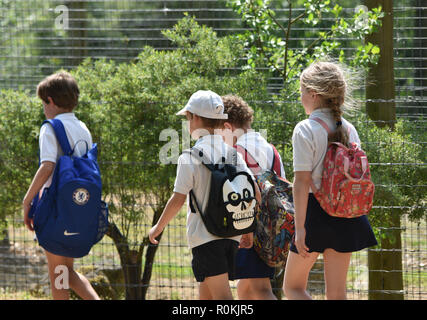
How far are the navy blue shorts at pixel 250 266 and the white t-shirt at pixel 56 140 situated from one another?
4.42 ft

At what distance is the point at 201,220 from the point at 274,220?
514mm

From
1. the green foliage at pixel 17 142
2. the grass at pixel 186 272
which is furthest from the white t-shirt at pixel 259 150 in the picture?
the green foliage at pixel 17 142

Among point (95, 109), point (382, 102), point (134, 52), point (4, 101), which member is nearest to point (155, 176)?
point (95, 109)

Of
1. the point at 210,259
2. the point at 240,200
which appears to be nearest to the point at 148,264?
the point at 210,259

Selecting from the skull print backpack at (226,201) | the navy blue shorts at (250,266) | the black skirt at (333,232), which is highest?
the skull print backpack at (226,201)

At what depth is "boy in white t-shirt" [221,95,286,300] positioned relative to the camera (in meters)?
3.64

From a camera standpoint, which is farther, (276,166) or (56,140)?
(56,140)

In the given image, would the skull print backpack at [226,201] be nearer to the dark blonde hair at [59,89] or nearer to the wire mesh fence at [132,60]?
the dark blonde hair at [59,89]

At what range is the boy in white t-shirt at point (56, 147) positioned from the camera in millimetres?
3812

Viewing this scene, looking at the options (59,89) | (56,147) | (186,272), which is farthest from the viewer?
(186,272)

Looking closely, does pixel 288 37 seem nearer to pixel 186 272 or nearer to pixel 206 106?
pixel 206 106

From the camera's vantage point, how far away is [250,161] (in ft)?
12.0

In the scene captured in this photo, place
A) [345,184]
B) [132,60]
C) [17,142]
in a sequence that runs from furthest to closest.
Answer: [132,60]
[17,142]
[345,184]

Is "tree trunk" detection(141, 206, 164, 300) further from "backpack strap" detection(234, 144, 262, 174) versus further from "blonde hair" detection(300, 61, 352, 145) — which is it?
"blonde hair" detection(300, 61, 352, 145)
